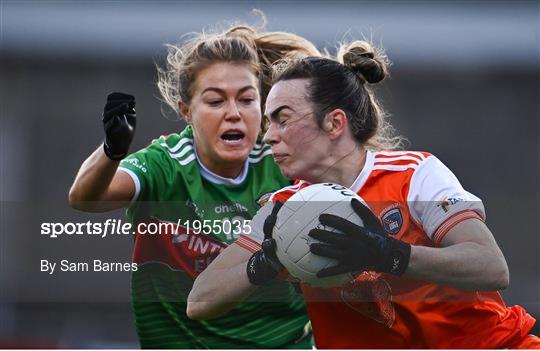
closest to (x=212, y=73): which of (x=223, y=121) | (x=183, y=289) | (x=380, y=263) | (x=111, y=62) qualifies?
(x=223, y=121)

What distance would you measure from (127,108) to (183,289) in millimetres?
804

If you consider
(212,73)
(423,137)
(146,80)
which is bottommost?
(212,73)

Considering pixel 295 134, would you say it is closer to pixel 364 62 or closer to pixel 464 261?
pixel 364 62

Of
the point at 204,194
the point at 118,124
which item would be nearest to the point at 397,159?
the point at 204,194

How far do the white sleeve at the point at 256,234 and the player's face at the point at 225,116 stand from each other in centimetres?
45

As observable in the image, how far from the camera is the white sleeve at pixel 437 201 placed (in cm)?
258

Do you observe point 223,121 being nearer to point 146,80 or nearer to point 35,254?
point 35,254

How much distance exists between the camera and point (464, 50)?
5.97 meters

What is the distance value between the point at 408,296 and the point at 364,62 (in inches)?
32.0

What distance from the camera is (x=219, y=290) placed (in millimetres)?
2686

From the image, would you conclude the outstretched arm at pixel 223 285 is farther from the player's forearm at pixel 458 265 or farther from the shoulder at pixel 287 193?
the player's forearm at pixel 458 265

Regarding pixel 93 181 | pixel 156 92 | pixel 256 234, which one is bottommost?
pixel 256 234

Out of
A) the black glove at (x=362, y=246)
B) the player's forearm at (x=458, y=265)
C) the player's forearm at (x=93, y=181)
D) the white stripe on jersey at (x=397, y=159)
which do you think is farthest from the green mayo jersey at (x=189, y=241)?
the player's forearm at (x=458, y=265)

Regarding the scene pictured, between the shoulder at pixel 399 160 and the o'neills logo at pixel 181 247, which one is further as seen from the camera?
the o'neills logo at pixel 181 247
